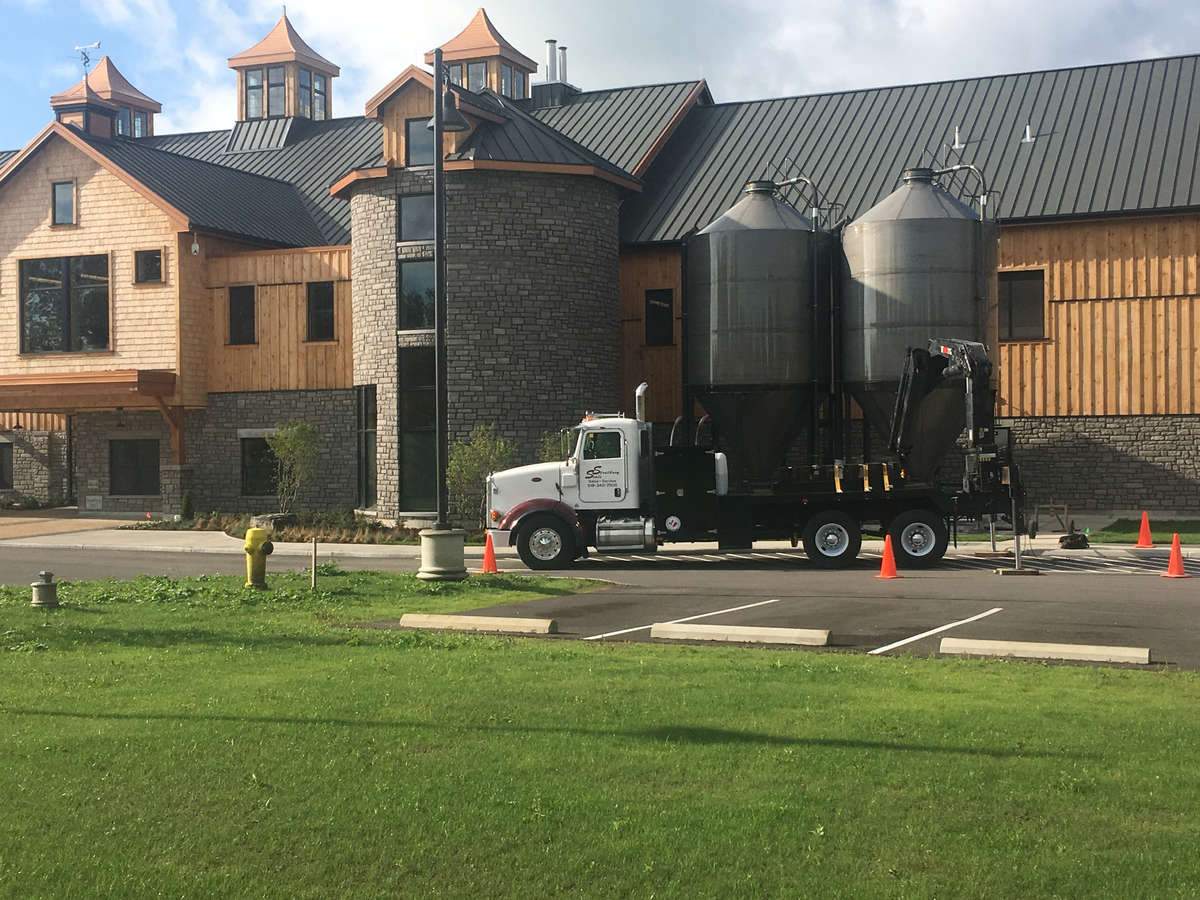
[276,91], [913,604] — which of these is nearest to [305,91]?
[276,91]

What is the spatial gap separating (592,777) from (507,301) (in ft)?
82.8

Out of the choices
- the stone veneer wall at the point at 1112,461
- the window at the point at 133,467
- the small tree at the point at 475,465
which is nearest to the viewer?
the small tree at the point at 475,465

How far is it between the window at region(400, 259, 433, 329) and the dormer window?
26442 millimetres

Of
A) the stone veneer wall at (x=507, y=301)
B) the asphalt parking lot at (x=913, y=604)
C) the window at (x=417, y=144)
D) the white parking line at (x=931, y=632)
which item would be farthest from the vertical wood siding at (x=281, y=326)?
the white parking line at (x=931, y=632)

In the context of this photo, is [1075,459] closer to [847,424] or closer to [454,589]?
[847,424]

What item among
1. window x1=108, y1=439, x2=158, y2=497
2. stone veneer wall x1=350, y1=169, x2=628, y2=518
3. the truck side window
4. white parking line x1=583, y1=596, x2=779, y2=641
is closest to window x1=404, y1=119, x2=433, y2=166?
stone veneer wall x1=350, y1=169, x2=628, y2=518

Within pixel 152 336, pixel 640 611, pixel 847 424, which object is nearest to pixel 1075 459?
pixel 847 424

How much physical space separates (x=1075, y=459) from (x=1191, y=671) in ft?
69.5

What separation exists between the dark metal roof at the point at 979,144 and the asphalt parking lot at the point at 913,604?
490 inches

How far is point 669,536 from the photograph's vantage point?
23281 mm

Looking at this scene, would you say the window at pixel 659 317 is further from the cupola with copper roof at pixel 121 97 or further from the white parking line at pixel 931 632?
the cupola with copper roof at pixel 121 97

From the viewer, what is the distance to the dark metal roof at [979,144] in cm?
3206

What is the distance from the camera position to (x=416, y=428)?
32875 millimetres

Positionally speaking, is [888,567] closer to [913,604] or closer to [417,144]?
[913,604]
